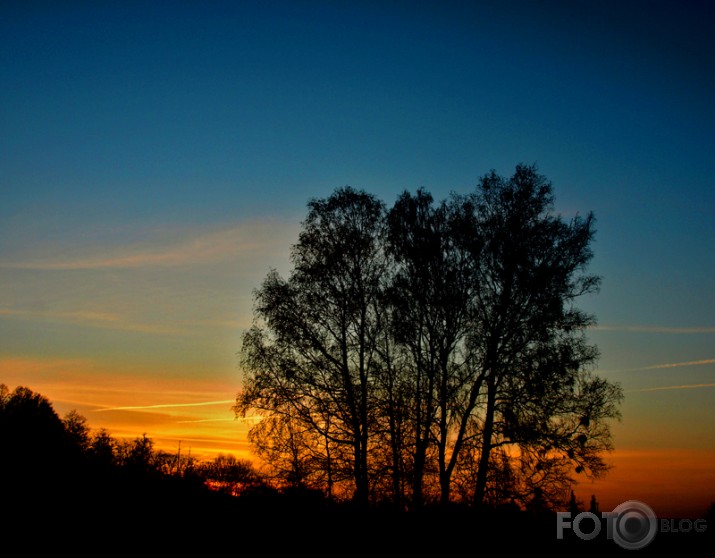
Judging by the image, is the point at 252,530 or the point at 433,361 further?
the point at 433,361

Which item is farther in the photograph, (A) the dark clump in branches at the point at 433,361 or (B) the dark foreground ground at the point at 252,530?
(A) the dark clump in branches at the point at 433,361

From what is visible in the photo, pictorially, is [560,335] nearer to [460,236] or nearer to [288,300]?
[460,236]

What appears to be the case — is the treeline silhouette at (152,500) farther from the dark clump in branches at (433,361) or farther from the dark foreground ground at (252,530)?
the dark clump in branches at (433,361)

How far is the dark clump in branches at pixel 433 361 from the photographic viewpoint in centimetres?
2041

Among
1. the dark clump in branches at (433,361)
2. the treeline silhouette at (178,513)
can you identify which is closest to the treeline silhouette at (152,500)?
the treeline silhouette at (178,513)

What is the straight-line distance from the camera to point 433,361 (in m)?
22.2

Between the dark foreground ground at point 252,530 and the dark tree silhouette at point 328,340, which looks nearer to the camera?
the dark foreground ground at point 252,530

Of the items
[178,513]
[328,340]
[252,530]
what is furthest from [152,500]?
[328,340]

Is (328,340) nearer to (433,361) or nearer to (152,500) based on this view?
(433,361)

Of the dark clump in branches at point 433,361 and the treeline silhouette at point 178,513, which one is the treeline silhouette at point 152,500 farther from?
the dark clump in branches at point 433,361

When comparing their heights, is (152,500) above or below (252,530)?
above

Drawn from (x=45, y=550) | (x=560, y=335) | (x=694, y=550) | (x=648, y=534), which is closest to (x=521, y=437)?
(x=560, y=335)

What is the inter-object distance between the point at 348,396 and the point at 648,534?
34.2 feet

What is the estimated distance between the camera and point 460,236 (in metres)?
22.6
